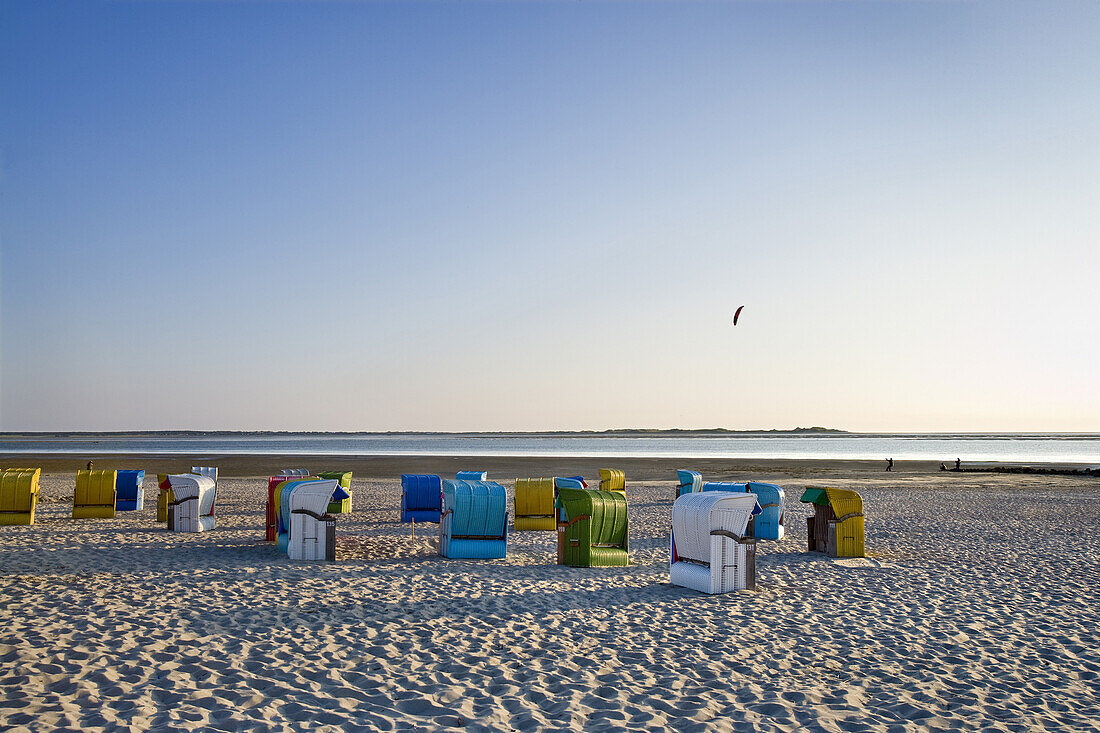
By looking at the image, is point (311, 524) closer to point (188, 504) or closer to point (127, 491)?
point (188, 504)

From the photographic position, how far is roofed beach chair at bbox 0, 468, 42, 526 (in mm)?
19047

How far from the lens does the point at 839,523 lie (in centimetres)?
1525

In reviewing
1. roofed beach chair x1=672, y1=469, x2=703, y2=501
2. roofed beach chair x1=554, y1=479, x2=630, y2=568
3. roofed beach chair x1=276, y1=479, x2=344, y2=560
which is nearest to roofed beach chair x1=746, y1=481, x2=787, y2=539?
roofed beach chair x1=672, y1=469, x2=703, y2=501

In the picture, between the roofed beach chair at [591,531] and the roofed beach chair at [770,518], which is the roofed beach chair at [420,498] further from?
the roofed beach chair at [770,518]

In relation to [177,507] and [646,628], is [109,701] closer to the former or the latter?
[646,628]

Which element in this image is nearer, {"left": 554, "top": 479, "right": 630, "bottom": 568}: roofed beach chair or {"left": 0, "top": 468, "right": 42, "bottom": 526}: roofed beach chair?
Answer: {"left": 554, "top": 479, "right": 630, "bottom": 568}: roofed beach chair

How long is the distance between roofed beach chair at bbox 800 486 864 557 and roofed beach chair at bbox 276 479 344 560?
9562 mm

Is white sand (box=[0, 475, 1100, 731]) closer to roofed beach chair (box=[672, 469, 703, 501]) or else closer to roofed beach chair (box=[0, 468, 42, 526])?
roofed beach chair (box=[0, 468, 42, 526])

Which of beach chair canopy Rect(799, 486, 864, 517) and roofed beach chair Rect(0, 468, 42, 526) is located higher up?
beach chair canopy Rect(799, 486, 864, 517)

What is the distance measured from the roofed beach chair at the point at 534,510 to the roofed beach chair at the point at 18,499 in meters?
12.2

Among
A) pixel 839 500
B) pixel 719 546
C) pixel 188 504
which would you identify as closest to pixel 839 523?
pixel 839 500

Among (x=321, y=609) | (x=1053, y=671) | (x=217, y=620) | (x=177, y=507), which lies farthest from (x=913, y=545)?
(x=177, y=507)

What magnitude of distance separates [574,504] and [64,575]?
8549mm

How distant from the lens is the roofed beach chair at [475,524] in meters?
14.5
